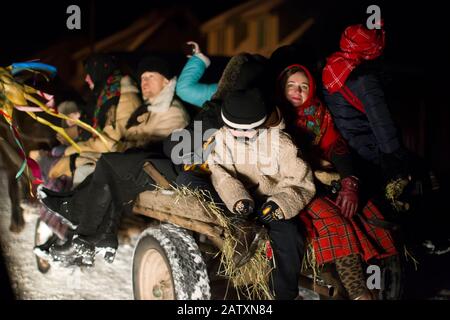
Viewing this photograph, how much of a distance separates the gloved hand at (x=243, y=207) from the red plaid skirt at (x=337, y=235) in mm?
322

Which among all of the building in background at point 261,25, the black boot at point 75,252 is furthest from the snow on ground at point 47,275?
the building in background at point 261,25

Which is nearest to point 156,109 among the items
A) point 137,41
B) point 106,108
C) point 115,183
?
point 106,108

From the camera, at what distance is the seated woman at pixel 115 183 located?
3039 millimetres

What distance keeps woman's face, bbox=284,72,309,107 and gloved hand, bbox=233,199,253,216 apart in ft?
2.72

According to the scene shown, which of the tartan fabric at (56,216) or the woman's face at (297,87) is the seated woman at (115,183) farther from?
the woman's face at (297,87)

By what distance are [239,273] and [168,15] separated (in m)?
11.2

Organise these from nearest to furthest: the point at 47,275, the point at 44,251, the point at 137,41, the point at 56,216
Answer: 1. the point at 44,251
2. the point at 56,216
3. the point at 47,275
4. the point at 137,41

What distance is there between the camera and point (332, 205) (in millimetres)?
2744

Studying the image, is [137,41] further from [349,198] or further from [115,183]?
[349,198]

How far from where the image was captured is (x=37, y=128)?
14.6 feet

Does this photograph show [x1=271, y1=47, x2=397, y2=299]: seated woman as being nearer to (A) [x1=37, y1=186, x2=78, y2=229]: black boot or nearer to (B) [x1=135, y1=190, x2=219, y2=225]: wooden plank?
(B) [x1=135, y1=190, x2=219, y2=225]: wooden plank

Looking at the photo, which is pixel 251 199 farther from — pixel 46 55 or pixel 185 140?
pixel 46 55

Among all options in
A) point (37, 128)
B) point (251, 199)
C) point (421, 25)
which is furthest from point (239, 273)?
point (421, 25)

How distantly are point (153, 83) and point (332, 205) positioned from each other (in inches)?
61.7
